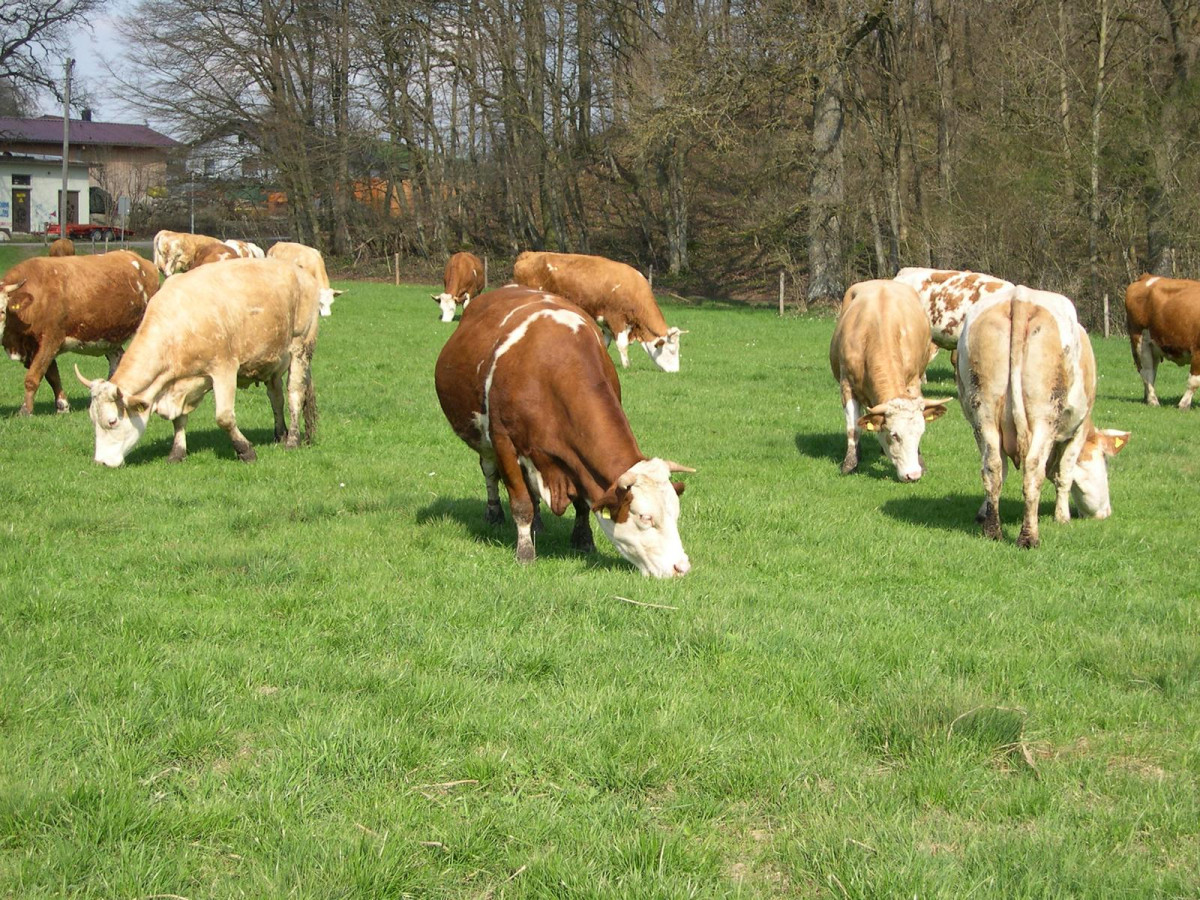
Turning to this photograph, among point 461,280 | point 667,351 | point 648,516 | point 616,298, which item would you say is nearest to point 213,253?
point 461,280

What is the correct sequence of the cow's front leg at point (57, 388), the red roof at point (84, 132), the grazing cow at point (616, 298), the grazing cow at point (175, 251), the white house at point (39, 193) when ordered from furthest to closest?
the red roof at point (84, 132), the white house at point (39, 193), the grazing cow at point (175, 251), the grazing cow at point (616, 298), the cow's front leg at point (57, 388)

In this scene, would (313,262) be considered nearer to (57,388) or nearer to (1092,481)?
(57,388)

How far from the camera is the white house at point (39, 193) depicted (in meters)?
76.7

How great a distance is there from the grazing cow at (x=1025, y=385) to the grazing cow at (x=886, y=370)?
147 centimetres

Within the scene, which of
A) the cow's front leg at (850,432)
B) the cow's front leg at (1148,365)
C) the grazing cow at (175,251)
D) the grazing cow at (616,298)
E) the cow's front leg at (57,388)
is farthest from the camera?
the grazing cow at (175,251)

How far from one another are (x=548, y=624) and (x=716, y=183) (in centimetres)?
4252

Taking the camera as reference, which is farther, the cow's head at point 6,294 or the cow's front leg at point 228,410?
the cow's head at point 6,294

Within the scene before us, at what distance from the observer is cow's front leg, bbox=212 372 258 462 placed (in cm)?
1109

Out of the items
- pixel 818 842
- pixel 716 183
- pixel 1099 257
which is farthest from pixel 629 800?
pixel 716 183

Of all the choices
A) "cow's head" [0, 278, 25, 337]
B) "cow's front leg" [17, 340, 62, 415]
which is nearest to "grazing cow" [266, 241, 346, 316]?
"cow's head" [0, 278, 25, 337]

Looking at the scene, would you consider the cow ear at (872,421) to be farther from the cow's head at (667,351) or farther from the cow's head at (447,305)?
the cow's head at (447,305)

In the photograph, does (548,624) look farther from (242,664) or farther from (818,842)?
(818,842)

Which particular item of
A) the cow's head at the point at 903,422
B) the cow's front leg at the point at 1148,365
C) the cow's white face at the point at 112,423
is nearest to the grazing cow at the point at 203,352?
the cow's white face at the point at 112,423

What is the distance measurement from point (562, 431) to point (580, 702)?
263 cm
